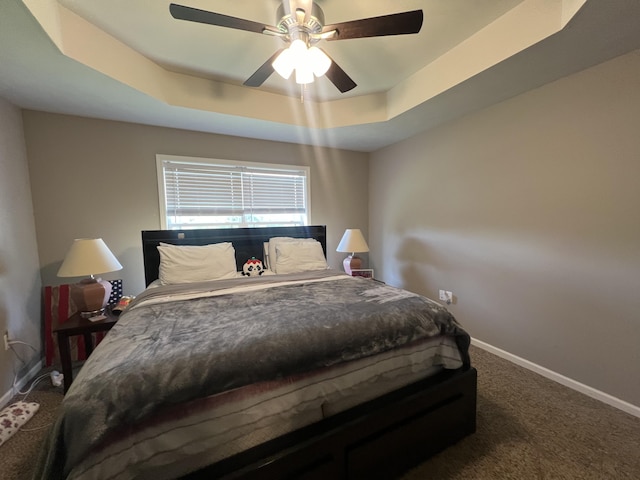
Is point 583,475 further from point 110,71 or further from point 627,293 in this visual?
point 110,71

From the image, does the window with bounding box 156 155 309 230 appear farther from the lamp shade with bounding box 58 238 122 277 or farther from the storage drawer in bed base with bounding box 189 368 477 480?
the storage drawer in bed base with bounding box 189 368 477 480

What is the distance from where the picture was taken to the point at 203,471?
0.98 m

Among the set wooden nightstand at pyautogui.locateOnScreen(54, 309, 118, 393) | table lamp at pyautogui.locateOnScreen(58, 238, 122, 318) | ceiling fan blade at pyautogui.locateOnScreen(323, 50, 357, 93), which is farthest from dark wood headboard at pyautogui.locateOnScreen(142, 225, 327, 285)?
ceiling fan blade at pyautogui.locateOnScreen(323, 50, 357, 93)

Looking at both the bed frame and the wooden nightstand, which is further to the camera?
the wooden nightstand

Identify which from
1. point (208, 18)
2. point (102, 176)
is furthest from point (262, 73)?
point (102, 176)

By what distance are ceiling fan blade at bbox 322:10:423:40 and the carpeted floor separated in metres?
2.30

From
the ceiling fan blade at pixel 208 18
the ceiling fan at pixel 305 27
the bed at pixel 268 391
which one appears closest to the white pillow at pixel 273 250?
the bed at pixel 268 391

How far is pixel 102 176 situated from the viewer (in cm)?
262

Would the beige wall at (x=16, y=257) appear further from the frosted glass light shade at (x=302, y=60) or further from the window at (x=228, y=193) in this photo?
the frosted glass light shade at (x=302, y=60)

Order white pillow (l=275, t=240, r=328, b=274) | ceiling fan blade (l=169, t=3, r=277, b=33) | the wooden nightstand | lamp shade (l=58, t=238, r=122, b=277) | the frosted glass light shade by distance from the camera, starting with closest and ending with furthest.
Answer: ceiling fan blade (l=169, t=3, r=277, b=33)
the frosted glass light shade
the wooden nightstand
lamp shade (l=58, t=238, r=122, b=277)
white pillow (l=275, t=240, r=328, b=274)

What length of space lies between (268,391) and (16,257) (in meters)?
2.51

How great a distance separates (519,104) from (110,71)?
126 inches

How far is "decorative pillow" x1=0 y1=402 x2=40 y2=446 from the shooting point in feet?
5.27

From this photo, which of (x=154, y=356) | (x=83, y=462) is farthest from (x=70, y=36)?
(x=83, y=462)
